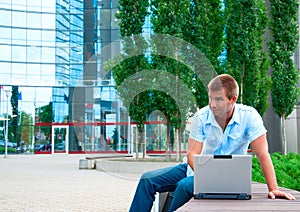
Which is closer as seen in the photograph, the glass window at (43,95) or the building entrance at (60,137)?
the building entrance at (60,137)

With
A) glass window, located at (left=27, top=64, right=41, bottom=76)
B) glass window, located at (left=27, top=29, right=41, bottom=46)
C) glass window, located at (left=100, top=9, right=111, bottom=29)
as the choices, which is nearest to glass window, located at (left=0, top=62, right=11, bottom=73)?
glass window, located at (left=27, top=64, right=41, bottom=76)

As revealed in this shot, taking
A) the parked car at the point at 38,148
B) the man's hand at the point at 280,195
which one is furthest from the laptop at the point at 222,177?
the parked car at the point at 38,148

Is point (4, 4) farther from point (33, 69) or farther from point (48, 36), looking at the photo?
point (33, 69)

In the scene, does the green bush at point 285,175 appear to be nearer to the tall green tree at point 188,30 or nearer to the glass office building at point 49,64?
the tall green tree at point 188,30

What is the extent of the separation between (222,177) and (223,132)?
0.59 metres

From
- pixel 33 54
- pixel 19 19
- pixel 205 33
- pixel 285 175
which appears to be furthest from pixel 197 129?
pixel 19 19

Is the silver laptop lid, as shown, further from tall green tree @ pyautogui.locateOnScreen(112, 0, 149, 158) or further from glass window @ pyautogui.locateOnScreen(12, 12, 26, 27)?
glass window @ pyautogui.locateOnScreen(12, 12, 26, 27)

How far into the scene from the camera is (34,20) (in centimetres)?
4406

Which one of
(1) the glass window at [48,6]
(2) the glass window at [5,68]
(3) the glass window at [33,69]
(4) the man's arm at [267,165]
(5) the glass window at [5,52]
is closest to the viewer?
(4) the man's arm at [267,165]

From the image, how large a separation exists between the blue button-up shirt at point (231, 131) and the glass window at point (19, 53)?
41441mm

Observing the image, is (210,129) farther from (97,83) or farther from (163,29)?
(97,83)

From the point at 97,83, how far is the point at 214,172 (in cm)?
3375

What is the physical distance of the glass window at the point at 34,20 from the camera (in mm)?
43838

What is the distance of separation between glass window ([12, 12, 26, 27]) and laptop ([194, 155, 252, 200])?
4264 cm
